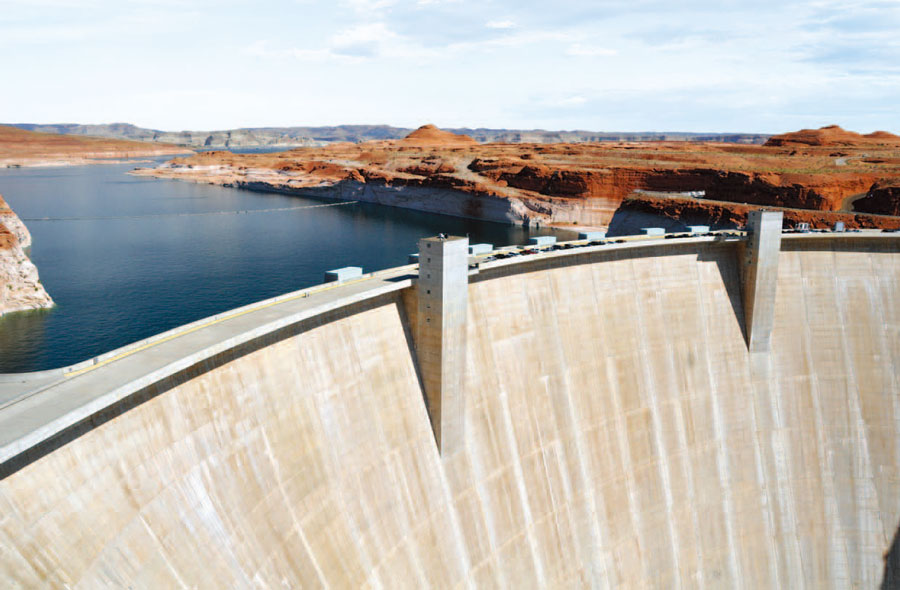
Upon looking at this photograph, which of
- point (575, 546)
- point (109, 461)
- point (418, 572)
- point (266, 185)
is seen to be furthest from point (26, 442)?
point (266, 185)

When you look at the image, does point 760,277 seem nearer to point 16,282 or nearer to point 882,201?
point 882,201

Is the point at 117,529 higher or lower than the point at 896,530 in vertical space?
higher

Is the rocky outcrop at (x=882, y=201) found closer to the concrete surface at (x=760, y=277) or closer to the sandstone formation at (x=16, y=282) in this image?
the concrete surface at (x=760, y=277)

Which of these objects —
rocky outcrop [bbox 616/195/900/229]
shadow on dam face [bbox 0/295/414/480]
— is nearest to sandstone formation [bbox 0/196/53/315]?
shadow on dam face [bbox 0/295/414/480]

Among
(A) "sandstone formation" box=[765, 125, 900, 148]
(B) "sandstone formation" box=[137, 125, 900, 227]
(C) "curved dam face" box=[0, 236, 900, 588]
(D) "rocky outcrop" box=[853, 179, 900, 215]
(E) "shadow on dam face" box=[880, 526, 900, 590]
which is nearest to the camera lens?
(C) "curved dam face" box=[0, 236, 900, 588]

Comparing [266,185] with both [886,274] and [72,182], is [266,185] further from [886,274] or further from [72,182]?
[886,274]

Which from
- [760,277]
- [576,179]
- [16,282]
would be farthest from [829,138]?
[16,282]

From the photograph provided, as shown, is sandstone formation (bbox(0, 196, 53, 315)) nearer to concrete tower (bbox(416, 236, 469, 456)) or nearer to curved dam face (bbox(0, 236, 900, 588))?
curved dam face (bbox(0, 236, 900, 588))
